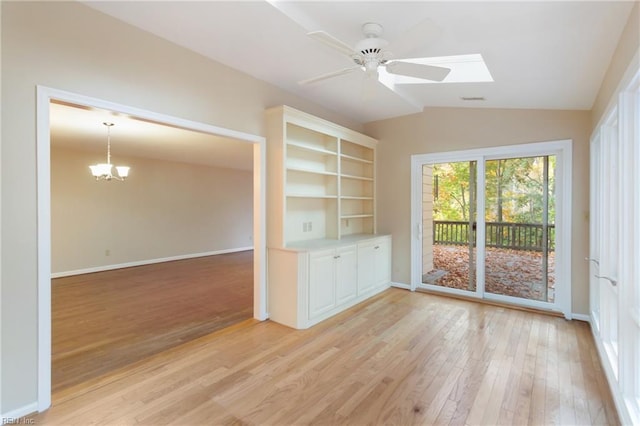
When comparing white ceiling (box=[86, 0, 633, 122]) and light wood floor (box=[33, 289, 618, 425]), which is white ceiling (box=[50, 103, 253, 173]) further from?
light wood floor (box=[33, 289, 618, 425])

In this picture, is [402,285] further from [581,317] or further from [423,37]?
[423,37]

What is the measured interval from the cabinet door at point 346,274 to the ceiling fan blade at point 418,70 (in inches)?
86.8

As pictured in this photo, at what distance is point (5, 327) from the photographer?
1.97m

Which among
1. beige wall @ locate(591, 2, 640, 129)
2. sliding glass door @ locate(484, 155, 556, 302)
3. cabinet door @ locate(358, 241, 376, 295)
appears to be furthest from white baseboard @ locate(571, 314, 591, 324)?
cabinet door @ locate(358, 241, 376, 295)

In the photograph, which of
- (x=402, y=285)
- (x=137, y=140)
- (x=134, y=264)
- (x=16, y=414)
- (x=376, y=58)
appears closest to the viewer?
(x=16, y=414)

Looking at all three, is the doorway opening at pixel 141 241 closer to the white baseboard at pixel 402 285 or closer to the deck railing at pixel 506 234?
the white baseboard at pixel 402 285

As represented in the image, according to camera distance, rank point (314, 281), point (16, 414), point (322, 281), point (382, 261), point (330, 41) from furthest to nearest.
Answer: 1. point (382, 261)
2. point (322, 281)
3. point (314, 281)
4. point (330, 41)
5. point (16, 414)

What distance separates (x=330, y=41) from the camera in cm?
213

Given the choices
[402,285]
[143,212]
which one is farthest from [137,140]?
[402,285]

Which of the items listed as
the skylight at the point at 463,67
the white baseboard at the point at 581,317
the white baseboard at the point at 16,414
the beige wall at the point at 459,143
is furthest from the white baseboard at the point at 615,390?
the white baseboard at the point at 16,414

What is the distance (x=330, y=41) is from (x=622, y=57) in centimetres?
195

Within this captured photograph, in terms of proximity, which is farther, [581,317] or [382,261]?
[382,261]

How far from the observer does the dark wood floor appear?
2850 millimetres

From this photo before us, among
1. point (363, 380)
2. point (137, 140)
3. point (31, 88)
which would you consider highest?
point (137, 140)
